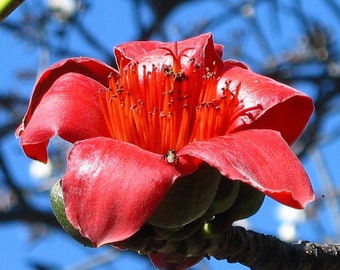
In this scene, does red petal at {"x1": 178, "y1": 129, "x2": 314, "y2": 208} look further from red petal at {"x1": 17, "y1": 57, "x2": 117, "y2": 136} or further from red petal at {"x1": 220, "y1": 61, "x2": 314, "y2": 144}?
red petal at {"x1": 17, "y1": 57, "x2": 117, "y2": 136}

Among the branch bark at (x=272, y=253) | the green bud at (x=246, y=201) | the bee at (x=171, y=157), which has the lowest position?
the branch bark at (x=272, y=253)

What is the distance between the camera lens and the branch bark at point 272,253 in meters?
1.26

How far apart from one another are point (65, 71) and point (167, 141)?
0.20m

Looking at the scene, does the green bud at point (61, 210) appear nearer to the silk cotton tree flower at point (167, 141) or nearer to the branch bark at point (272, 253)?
the silk cotton tree flower at point (167, 141)

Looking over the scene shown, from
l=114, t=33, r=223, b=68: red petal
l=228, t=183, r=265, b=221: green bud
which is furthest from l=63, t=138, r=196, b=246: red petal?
l=114, t=33, r=223, b=68: red petal

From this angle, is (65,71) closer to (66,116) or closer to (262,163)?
(66,116)

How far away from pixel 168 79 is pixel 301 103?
19 centimetres

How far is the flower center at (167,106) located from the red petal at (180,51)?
26mm

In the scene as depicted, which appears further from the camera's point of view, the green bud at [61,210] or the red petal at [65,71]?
the red petal at [65,71]

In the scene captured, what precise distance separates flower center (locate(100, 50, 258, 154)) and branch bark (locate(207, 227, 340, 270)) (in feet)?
0.50

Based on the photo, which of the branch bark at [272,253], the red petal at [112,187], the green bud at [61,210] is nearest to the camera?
the red petal at [112,187]

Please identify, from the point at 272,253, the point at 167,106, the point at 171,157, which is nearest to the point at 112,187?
the point at 171,157

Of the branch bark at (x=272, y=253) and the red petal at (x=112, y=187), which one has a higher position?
the red petal at (x=112, y=187)

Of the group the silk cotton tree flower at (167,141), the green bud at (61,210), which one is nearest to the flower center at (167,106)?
the silk cotton tree flower at (167,141)
